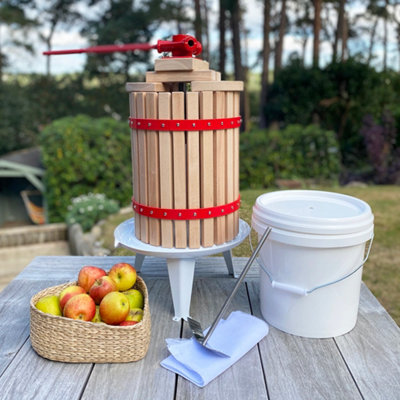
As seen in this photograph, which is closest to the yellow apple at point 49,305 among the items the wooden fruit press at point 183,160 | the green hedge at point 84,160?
the wooden fruit press at point 183,160

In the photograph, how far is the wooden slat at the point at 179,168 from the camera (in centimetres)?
179

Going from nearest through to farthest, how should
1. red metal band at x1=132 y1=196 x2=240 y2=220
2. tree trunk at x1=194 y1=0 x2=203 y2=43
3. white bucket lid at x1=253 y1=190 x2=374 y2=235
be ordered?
white bucket lid at x1=253 y1=190 x2=374 y2=235, red metal band at x1=132 y1=196 x2=240 y2=220, tree trunk at x1=194 y1=0 x2=203 y2=43

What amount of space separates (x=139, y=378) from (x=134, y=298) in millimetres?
339

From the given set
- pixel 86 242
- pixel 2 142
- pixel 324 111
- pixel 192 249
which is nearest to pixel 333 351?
pixel 192 249

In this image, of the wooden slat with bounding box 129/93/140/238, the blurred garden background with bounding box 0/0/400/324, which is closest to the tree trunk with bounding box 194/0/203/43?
the blurred garden background with bounding box 0/0/400/324

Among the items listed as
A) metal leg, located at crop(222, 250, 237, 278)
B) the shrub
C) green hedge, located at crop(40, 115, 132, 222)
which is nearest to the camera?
metal leg, located at crop(222, 250, 237, 278)

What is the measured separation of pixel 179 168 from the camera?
1838 millimetres

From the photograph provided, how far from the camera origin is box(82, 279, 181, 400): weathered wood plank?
1.47m

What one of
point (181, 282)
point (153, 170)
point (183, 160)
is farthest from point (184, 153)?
point (181, 282)

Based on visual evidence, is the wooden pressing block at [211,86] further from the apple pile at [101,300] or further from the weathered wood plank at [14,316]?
the weathered wood plank at [14,316]

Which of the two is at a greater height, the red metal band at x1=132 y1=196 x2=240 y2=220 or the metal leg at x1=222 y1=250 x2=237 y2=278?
the red metal band at x1=132 y1=196 x2=240 y2=220

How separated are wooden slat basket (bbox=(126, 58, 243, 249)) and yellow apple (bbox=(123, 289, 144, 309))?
242 mm

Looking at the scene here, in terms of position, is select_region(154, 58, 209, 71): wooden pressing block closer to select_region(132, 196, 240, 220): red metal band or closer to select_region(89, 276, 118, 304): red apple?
select_region(132, 196, 240, 220): red metal band

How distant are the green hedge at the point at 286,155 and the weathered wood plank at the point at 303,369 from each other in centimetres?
566
